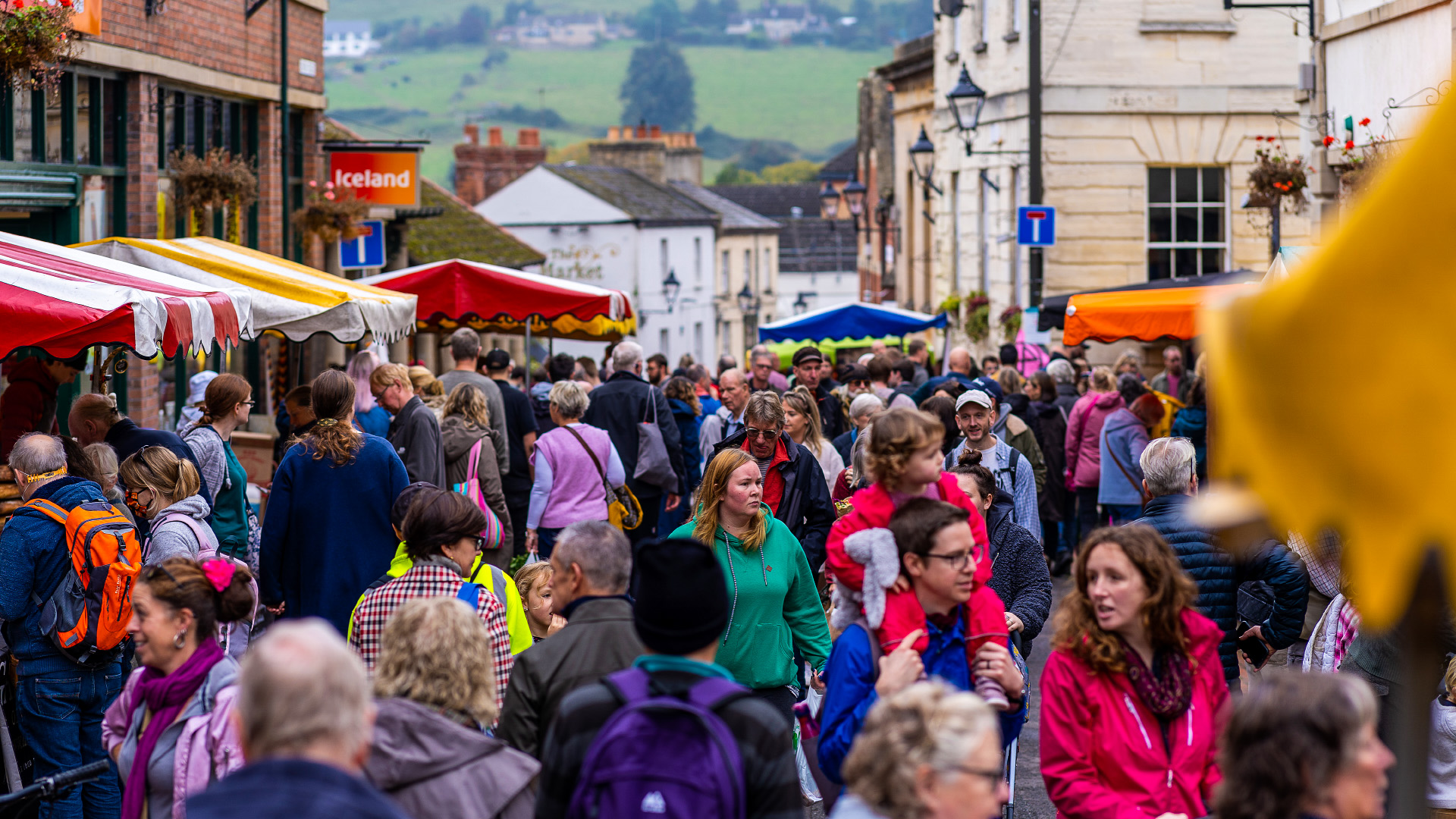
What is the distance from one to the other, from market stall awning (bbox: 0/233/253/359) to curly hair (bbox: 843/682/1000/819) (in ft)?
14.3

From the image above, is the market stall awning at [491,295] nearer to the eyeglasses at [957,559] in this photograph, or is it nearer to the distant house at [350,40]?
the eyeglasses at [957,559]

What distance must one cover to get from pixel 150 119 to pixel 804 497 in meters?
8.16

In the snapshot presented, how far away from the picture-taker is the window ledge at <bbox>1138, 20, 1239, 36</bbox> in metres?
21.5

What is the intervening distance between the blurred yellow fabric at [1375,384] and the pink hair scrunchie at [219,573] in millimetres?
3415

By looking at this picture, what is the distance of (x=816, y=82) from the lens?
16375cm

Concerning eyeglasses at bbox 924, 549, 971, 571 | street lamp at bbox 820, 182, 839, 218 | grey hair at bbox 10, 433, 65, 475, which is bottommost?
eyeglasses at bbox 924, 549, 971, 571

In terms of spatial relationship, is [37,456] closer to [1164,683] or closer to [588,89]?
[1164,683]

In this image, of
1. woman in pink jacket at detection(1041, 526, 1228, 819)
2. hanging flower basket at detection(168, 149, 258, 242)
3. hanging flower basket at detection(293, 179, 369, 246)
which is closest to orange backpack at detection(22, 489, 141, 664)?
woman in pink jacket at detection(1041, 526, 1228, 819)

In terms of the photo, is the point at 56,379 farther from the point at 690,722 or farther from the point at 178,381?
the point at 690,722

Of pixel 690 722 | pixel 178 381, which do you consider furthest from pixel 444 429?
pixel 690 722

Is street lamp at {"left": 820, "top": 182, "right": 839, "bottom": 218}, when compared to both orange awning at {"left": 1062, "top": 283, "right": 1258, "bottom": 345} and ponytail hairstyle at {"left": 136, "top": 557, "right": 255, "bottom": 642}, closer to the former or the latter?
orange awning at {"left": 1062, "top": 283, "right": 1258, "bottom": 345}

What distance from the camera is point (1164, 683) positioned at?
14.1 ft

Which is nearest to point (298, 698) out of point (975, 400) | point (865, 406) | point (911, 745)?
point (911, 745)

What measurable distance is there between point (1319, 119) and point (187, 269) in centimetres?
1061
